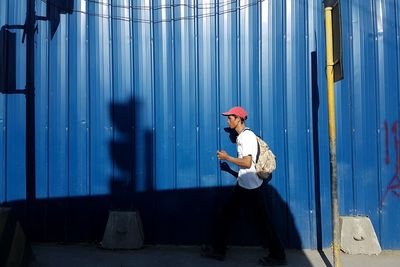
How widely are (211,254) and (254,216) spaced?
2.23ft

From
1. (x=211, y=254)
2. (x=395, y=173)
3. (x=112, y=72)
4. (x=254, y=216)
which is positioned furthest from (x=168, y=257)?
(x=395, y=173)

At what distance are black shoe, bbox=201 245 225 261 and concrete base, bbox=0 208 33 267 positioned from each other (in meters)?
1.94

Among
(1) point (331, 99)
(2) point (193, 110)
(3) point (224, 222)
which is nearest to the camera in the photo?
(1) point (331, 99)

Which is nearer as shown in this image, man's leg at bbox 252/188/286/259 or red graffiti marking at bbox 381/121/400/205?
man's leg at bbox 252/188/286/259

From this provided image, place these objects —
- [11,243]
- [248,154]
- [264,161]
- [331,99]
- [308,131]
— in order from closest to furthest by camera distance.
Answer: [331,99], [11,243], [248,154], [264,161], [308,131]

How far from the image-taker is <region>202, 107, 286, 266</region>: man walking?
5742 mm

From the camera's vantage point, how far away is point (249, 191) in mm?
5777

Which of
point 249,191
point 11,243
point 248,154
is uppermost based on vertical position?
point 248,154

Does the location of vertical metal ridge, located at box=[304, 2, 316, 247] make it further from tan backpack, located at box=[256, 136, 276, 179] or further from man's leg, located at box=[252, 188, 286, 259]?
man's leg, located at box=[252, 188, 286, 259]

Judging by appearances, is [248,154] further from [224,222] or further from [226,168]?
[224,222]

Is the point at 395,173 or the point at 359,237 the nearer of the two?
the point at 359,237

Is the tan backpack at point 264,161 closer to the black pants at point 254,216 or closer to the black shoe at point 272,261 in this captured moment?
the black pants at point 254,216

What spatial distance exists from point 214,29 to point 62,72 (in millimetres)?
1962

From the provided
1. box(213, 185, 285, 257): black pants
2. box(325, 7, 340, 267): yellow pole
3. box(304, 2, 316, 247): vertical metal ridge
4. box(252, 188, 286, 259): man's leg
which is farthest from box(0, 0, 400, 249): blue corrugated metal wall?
box(325, 7, 340, 267): yellow pole
